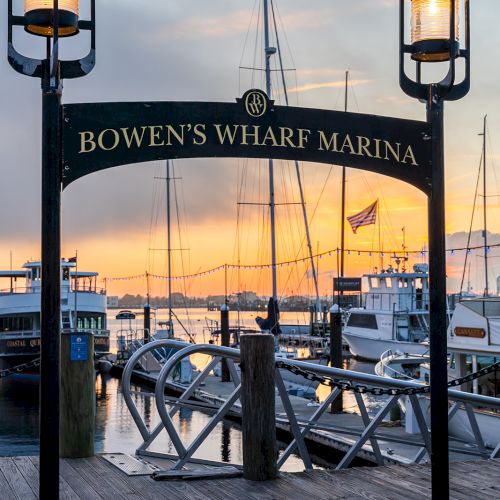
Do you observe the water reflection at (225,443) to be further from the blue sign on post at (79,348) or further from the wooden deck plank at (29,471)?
the wooden deck plank at (29,471)

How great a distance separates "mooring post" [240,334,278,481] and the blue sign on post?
5.99 feet

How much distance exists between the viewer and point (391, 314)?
49469mm

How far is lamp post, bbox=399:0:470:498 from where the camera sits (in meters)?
5.39

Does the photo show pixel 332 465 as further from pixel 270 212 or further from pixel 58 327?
pixel 270 212

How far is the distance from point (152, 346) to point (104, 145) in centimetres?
261

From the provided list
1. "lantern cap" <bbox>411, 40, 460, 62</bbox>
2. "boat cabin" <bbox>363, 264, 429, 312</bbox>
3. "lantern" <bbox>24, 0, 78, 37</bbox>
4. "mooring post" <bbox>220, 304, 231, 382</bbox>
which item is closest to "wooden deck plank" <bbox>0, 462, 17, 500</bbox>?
"lantern" <bbox>24, 0, 78, 37</bbox>

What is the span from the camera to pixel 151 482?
693 cm

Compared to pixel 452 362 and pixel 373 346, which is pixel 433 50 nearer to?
pixel 452 362

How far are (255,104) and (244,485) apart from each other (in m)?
3.14

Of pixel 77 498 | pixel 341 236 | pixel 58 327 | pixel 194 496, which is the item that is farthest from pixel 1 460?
pixel 341 236

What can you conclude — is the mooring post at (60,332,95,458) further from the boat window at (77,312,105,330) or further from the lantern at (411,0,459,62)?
the boat window at (77,312,105,330)

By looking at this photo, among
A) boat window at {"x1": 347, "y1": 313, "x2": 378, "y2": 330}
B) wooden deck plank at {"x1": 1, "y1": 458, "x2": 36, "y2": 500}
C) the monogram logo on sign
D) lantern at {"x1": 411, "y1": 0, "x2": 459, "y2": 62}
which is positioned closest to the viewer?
lantern at {"x1": 411, "y1": 0, "x2": 459, "y2": 62}

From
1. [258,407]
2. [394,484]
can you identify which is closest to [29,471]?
[258,407]

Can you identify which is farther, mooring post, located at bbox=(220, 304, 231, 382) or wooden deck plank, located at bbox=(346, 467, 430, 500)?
mooring post, located at bbox=(220, 304, 231, 382)
